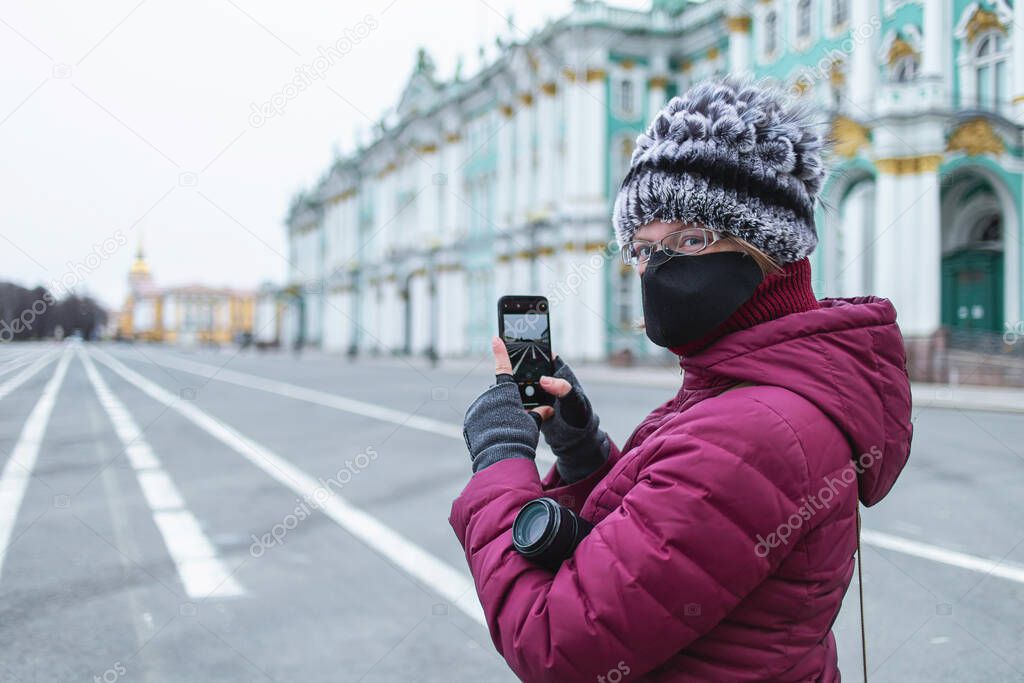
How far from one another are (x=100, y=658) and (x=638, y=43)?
34.1m

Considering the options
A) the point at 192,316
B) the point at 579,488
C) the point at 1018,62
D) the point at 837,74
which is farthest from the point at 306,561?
the point at 192,316

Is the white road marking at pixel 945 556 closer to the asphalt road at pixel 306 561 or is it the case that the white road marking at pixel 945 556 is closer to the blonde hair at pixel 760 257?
the asphalt road at pixel 306 561

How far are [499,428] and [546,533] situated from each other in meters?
0.30

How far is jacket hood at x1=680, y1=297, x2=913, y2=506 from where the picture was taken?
1370mm

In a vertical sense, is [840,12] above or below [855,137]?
above

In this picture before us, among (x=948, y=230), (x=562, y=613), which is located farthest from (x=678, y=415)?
(x=948, y=230)

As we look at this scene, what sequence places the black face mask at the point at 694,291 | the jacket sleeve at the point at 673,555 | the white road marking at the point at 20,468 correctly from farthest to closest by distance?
the white road marking at the point at 20,468 < the black face mask at the point at 694,291 < the jacket sleeve at the point at 673,555

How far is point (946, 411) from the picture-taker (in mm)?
14820

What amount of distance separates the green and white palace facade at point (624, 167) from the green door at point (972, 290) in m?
0.05

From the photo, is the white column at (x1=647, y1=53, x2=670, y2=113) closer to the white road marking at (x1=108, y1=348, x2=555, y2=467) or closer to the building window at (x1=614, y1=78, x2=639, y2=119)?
the building window at (x1=614, y1=78, x2=639, y2=119)

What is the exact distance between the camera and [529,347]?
74.2 inches

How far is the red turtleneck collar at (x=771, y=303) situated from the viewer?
4.91 feet

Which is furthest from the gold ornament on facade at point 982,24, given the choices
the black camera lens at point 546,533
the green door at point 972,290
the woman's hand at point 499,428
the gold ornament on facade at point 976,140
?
the black camera lens at point 546,533

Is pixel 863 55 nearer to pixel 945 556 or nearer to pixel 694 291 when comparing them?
A: pixel 945 556
